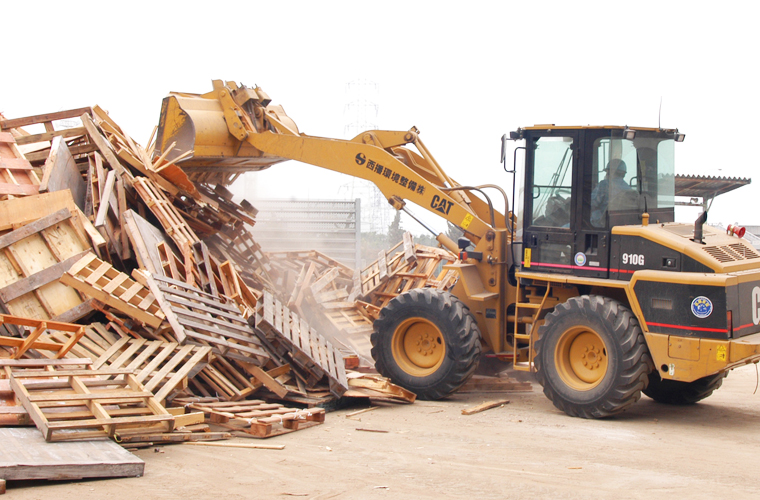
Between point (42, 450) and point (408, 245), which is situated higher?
point (408, 245)

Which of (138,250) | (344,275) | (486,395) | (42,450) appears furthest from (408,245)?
(42,450)

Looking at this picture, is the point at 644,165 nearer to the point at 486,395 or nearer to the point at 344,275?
the point at 486,395

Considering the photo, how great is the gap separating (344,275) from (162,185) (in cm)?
433

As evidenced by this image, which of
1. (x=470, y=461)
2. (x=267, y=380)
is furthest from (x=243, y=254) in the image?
(x=470, y=461)

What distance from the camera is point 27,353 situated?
7578mm

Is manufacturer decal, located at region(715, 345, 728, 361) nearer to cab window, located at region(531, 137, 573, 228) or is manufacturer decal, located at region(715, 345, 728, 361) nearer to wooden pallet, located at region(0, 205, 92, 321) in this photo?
cab window, located at region(531, 137, 573, 228)

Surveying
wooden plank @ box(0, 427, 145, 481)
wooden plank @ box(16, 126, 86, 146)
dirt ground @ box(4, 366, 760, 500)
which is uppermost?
wooden plank @ box(16, 126, 86, 146)

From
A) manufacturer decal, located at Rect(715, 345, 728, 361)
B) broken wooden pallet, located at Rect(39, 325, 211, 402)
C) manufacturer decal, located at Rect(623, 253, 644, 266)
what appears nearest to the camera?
manufacturer decal, located at Rect(715, 345, 728, 361)

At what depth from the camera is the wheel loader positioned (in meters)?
7.64

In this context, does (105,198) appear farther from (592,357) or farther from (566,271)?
(592,357)

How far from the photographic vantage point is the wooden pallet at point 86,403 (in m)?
6.06

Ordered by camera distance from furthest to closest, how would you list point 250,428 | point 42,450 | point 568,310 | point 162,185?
1. point 162,185
2. point 568,310
3. point 250,428
4. point 42,450

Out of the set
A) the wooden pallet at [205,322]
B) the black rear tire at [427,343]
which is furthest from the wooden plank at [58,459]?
the black rear tire at [427,343]

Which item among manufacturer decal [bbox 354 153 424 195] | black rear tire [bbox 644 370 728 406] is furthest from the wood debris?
black rear tire [bbox 644 370 728 406]
